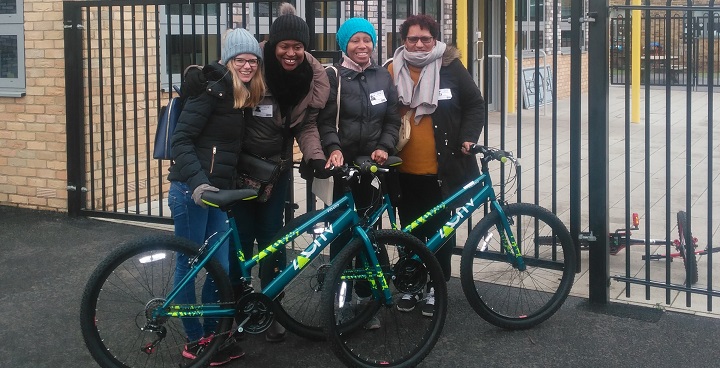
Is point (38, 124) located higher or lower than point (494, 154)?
higher

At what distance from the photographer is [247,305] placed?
4.11 m

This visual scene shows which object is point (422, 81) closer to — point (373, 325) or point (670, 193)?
point (373, 325)

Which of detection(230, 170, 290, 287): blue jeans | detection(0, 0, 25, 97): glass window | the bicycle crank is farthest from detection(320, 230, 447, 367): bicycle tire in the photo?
detection(0, 0, 25, 97): glass window

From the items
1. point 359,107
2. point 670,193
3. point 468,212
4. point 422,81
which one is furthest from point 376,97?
point 670,193

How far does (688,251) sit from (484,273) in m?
1.17

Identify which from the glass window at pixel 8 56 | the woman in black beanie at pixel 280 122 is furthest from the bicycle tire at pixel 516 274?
the glass window at pixel 8 56

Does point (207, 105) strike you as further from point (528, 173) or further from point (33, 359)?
point (528, 173)

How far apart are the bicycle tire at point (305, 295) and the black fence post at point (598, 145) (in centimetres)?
168

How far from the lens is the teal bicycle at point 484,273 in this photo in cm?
409

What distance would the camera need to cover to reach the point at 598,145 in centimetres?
506

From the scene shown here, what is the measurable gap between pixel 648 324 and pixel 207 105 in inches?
104

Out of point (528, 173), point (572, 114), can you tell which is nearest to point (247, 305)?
point (572, 114)

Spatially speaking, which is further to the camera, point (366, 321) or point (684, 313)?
point (684, 313)

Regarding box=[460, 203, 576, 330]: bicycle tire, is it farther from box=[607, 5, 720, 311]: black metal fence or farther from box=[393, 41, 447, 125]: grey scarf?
box=[393, 41, 447, 125]: grey scarf
